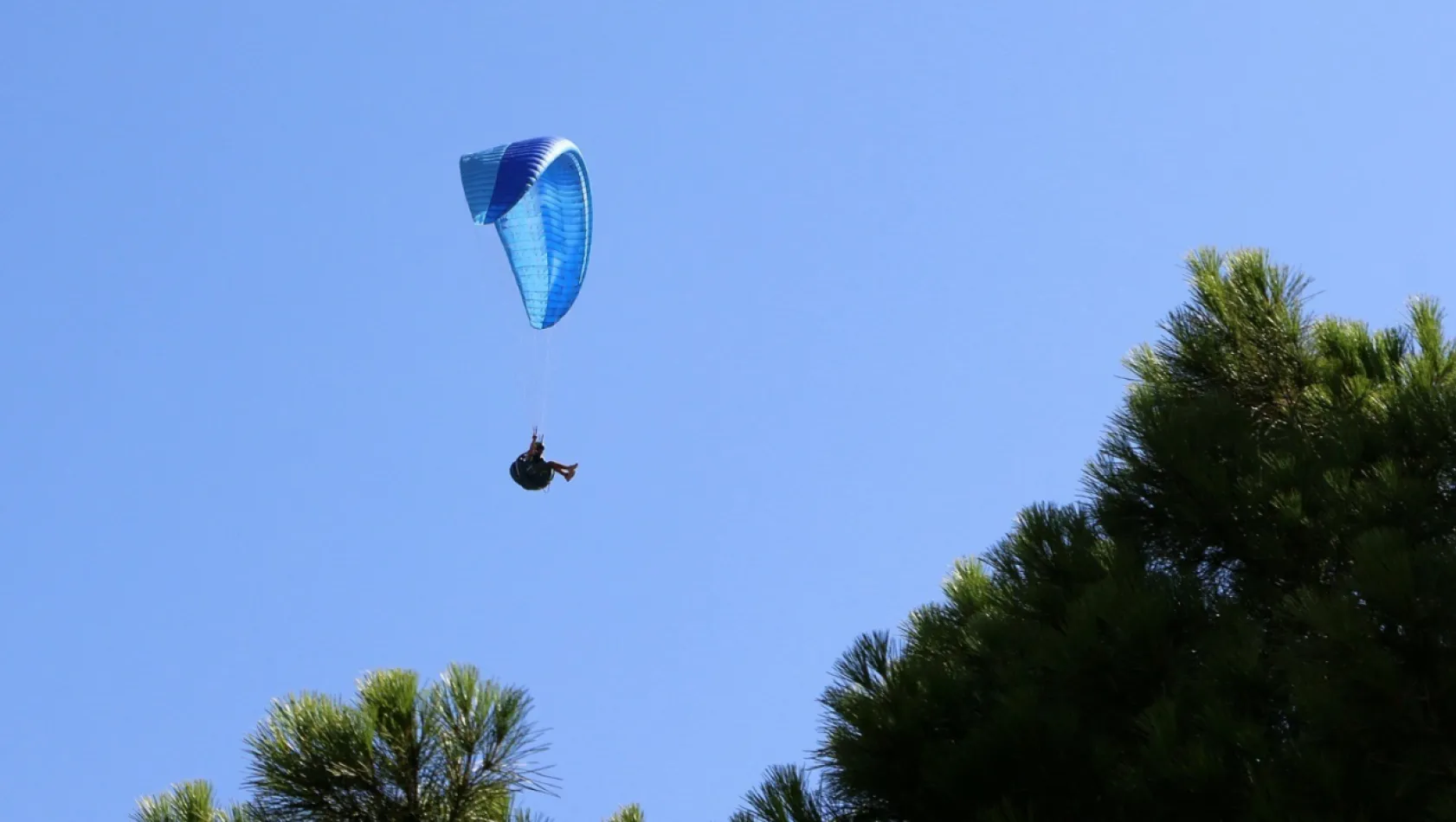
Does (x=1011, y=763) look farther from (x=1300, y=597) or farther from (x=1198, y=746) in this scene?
(x=1300, y=597)

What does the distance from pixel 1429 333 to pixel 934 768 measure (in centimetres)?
406

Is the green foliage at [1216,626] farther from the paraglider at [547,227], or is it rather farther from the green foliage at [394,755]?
the paraglider at [547,227]

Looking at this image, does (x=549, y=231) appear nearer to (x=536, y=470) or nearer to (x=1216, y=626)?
(x=536, y=470)

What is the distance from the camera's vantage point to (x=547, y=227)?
15.4 metres

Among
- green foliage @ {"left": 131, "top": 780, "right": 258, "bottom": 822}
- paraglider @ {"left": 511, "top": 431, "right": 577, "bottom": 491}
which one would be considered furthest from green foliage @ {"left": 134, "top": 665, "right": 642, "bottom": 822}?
paraglider @ {"left": 511, "top": 431, "right": 577, "bottom": 491}

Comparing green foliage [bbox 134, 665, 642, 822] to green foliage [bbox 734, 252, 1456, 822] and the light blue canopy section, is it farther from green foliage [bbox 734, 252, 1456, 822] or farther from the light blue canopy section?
the light blue canopy section

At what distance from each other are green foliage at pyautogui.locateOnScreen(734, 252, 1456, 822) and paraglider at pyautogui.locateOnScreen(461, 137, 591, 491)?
6638 millimetres

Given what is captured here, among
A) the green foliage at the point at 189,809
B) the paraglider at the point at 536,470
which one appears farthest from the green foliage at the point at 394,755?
the paraglider at the point at 536,470

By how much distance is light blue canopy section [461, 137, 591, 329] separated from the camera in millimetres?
15289

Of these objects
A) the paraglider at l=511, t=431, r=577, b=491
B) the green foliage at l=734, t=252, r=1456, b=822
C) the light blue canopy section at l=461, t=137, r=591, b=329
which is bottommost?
the green foliage at l=734, t=252, r=1456, b=822

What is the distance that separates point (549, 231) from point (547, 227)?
1.6 inches

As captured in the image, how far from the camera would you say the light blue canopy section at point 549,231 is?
15.3 meters

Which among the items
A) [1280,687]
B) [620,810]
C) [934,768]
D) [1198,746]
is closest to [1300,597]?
[1280,687]

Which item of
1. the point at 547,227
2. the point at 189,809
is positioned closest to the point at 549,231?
the point at 547,227
